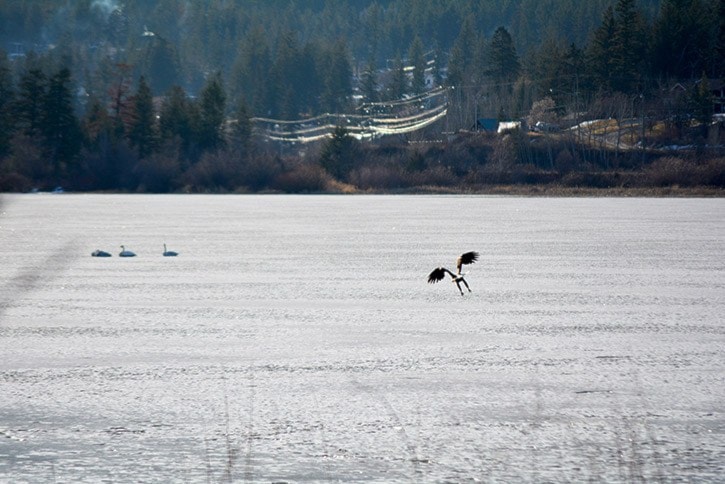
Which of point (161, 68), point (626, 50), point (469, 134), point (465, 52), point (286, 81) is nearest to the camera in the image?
point (626, 50)

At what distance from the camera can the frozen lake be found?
19.5 ft

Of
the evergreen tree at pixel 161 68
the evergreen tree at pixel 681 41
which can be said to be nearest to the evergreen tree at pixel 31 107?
the evergreen tree at pixel 681 41

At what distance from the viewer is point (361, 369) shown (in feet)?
27.5

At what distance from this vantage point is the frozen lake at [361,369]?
5.94m

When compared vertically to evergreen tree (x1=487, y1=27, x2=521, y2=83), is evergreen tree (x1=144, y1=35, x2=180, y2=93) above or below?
above

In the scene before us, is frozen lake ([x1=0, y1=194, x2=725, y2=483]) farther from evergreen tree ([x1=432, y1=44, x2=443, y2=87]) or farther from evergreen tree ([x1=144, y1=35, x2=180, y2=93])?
evergreen tree ([x1=432, y1=44, x2=443, y2=87])

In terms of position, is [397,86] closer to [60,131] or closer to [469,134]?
[469,134]

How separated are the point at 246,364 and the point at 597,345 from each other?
131 inches

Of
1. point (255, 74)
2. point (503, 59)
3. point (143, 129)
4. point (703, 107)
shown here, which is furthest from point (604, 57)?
point (255, 74)

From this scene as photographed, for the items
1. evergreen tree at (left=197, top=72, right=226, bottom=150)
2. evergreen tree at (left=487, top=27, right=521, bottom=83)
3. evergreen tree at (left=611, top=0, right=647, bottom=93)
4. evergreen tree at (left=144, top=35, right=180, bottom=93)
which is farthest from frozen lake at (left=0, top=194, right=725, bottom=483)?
evergreen tree at (left=144, top=35, right=180, bottom=93)

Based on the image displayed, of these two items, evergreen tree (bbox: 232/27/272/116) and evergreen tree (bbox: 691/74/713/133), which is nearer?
evergreen tree (bbox: 691/74/713/133)

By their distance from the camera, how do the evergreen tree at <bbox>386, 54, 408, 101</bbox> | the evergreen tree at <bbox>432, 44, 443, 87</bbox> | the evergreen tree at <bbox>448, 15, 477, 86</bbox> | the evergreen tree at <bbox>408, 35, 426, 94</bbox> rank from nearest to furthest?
1. the evergreen tree at <bbox>386, 54, 408, 101</bbox>
2. the evergreen tree at <bbox>408, 35, 426, 94</bbox>
3. the evergreen tree at <bbox>448, 15, 477, 86</bbox>
4. the evergreen tree at <bbox>432, 44, 443, 87</bbox>

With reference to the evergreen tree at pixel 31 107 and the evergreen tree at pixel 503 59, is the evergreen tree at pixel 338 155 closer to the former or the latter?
the evergreen tree at pixel 31 107

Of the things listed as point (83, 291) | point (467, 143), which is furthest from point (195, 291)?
point (467, 143)
